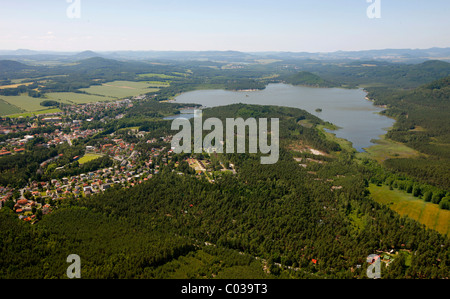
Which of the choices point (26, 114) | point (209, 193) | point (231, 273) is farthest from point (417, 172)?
point (26, 114)

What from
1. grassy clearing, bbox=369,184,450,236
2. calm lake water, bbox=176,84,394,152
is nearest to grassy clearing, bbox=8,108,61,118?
calm lake water, bbox=176,84,394,152

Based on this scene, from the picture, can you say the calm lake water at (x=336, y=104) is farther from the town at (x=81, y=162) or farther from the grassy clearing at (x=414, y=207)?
the town at (x=81, y=162)

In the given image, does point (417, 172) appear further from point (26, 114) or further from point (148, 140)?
point (26, 114)

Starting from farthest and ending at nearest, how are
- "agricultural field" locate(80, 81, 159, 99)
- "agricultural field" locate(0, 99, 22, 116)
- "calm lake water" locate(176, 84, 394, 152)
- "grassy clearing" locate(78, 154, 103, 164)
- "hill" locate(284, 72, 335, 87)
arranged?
"hill" locate(284, 72, 335, 87) < "agricultural field" locate(80, 81, 159, 99) < "agricultural field" locate(0, 99, 22, 116) < "calm lake water" locate(176, 84, 394, 152) < "grassy clearing" locate(78, 154, 103, 164)

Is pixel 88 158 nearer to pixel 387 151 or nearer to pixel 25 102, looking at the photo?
pixel 387 151

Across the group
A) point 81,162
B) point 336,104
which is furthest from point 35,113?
point 336,104

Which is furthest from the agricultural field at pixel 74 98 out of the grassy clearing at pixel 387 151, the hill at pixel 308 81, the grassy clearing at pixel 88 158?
the hill at pixel 308 81

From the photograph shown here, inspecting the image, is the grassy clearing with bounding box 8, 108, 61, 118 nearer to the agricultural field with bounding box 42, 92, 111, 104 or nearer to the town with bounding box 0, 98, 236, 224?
the town with bounding box 0, 98, 236, 224
